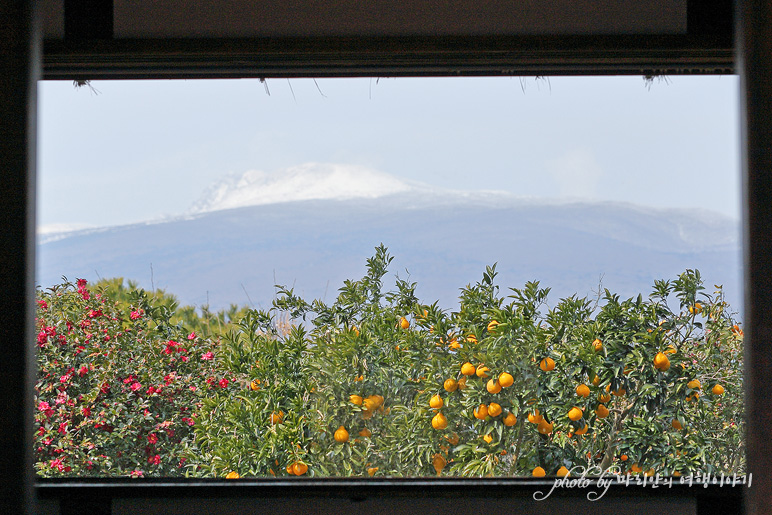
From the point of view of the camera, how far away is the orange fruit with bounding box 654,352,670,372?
1.86 metres

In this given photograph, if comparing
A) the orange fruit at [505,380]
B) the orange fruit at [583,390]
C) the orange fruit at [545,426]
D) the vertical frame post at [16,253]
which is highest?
the vertical frame post at [16,253]

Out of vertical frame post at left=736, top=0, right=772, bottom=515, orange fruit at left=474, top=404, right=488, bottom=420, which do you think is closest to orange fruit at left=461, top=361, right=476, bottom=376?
orange fruit at left=474, top=404, right=488, bottom=420

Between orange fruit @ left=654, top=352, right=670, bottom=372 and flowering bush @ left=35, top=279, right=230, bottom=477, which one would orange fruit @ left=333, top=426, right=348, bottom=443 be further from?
orange fruit @ left=654, top=352, right=670, bottom=372

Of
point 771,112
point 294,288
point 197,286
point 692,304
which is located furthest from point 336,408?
point 771,112

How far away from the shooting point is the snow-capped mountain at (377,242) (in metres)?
2.03

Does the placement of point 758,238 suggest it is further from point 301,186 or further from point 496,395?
point 301,186

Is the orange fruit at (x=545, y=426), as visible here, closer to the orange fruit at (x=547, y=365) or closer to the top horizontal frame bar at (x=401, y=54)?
the orange fruit at (x=547, y=365)

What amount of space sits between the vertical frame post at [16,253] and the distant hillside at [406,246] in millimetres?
1241

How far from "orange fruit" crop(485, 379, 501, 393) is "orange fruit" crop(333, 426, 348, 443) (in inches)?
19.0

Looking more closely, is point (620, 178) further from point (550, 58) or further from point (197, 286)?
point (197, 286)

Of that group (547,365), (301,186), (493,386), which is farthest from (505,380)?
(301,186)

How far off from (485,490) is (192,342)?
1.13m

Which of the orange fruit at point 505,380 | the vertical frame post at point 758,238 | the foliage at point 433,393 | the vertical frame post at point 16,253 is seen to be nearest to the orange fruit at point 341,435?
the foliage at point 433,393

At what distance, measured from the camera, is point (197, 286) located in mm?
2262
